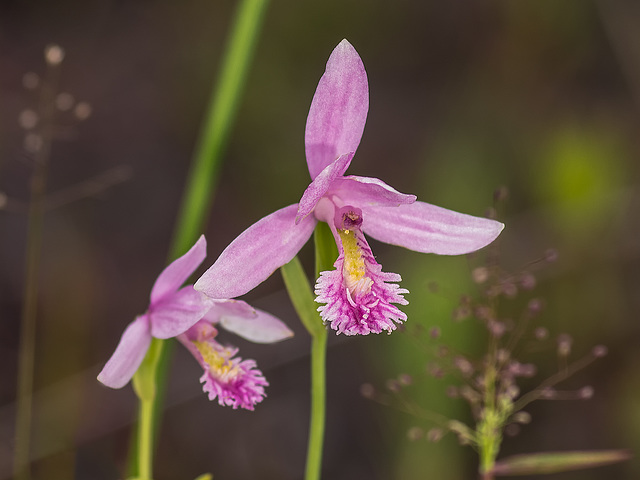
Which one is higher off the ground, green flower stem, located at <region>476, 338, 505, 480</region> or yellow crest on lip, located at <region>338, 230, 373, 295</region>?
yellow crest on lip, located at <region>338, 230, 373, 295</region>

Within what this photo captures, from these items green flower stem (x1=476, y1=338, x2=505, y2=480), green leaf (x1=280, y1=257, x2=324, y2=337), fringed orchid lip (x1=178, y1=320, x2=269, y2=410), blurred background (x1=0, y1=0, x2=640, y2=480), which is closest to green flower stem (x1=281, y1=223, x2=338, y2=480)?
green leaf (x1=280, y1=257, x2=324, y2=337)

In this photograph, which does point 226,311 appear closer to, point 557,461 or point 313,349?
point 313,349

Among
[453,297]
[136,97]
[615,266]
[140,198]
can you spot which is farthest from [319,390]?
[136,97]

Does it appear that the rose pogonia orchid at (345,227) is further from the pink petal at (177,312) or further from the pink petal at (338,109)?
the pink petal at (177,312)

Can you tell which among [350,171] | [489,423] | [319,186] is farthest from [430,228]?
[350,171]

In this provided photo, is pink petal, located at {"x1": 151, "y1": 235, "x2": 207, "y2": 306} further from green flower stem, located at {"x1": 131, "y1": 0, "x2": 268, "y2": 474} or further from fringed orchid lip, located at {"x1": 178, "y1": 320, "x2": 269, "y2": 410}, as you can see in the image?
green flower stem, located at {"x1": 131, "y1": 0, "x2": 268, "y2": 474}

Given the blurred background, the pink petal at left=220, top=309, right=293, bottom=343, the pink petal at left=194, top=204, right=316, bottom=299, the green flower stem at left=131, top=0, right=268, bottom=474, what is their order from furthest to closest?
the blurred background → the green flower stem at left=131, top=0, right=268, bottom=474 → the pink petal at left=220, top=309, right=293, bottom=343 → the pink petal at left=194, top=204, right=316, bottom=299

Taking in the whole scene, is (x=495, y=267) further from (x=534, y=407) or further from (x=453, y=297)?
(x=534, y=407)

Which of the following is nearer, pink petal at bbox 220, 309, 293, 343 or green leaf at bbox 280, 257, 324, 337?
green leaf at bbox 280, 257, 324, 337
